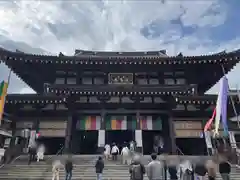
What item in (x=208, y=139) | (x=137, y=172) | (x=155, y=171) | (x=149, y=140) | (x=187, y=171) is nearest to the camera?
(x=155, y=171)

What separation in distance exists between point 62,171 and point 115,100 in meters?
7.78

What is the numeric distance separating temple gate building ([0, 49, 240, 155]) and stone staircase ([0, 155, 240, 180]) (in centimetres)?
308

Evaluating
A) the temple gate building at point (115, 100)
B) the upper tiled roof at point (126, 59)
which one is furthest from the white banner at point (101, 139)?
the upper tiled roof at point (126, 59)

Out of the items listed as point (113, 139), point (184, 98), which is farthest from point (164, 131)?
point (113, 139)

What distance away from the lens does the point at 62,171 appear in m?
13.5

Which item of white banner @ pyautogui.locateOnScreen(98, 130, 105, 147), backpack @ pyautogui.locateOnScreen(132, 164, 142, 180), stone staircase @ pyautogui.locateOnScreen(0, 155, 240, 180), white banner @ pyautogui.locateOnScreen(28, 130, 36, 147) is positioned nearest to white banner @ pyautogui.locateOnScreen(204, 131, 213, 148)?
stone staircase @ pyautogui.locateOnScreen(0, 155, 240, 180)

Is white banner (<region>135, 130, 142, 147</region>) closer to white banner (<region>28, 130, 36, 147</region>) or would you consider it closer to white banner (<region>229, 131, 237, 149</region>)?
Answer: white banner (<region>229, 131, 237, 149</region>)

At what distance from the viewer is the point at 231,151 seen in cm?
1691

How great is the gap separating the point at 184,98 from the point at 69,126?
9316mm

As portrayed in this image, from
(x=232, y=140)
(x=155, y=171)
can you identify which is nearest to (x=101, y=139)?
(x=232, y=140)

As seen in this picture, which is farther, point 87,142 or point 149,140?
point 87,142

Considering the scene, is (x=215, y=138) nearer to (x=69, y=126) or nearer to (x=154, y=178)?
(x=69, y=126)

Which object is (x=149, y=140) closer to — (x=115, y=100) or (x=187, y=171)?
(x=115, y=100)

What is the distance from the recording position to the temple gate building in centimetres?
1806
